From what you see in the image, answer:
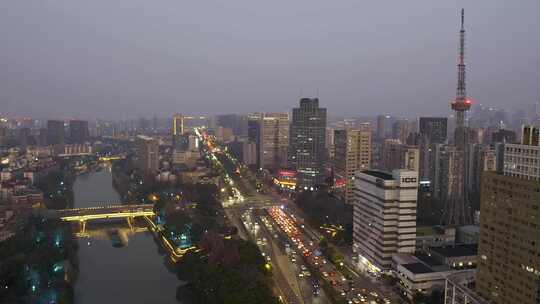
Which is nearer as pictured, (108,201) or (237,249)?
(237,249)

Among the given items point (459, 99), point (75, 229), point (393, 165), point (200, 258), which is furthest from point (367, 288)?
point (393, 165)

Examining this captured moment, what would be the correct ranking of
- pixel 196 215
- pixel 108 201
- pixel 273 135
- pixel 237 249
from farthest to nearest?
pixel 273 135, pixel 108 201, pixel 196 215, pixel 237 249

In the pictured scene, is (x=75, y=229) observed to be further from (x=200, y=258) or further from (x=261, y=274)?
(x=261, y=274)

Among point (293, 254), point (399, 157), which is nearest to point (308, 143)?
point (399, 157)

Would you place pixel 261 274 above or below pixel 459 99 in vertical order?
below

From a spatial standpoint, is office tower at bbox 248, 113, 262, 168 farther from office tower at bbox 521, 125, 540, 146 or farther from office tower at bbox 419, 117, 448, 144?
office tower at bbox 521, 125, 540, 146

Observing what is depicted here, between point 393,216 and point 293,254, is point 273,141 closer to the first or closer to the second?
point 293,254

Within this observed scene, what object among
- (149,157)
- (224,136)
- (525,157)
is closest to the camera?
(525,157)

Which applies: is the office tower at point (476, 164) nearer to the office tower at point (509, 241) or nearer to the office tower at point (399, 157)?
the office tower at point (399, 157)
